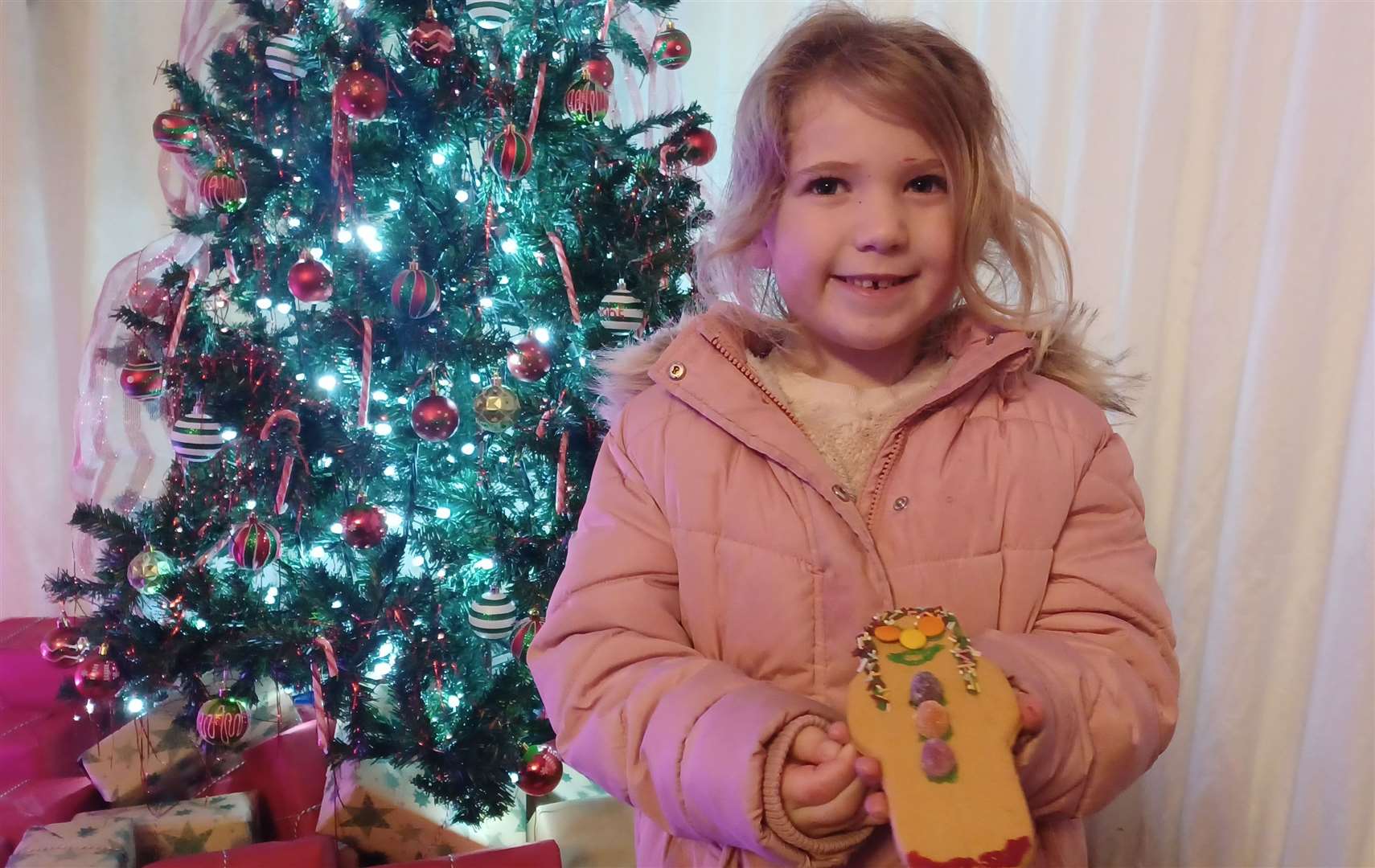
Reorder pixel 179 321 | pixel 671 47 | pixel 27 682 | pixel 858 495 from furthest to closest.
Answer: pixel 27 682, pixel 671 47, pixel 179 321, pixel 858 495

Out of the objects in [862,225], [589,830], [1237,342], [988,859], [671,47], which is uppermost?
[671,47]

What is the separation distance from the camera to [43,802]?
1321 mm

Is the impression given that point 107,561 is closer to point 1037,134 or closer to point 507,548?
point 507,548

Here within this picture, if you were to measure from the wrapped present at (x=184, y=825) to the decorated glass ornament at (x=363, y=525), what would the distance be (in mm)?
502

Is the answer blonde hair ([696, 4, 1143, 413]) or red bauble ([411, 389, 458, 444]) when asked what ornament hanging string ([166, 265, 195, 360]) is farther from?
blonde hair ([696, 4, 1143, 413])

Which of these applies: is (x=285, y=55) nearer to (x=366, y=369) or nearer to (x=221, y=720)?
(x=366, y=369)

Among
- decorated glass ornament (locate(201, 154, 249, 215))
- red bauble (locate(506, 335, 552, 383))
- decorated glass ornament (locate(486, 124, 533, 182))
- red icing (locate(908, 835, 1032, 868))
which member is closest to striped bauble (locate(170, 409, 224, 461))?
decorated glass ornament (locate(201, 154, 249, 215))

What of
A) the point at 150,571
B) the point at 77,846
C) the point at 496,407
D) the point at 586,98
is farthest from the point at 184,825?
the point at 586,98

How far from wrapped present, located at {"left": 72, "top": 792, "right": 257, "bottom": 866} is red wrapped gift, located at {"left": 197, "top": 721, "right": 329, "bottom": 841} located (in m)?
0.08

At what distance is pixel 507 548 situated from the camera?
115cm

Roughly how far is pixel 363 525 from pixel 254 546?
132mm

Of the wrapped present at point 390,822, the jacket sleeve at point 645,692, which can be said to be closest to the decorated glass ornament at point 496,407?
the jacket sleeve at point 645,692

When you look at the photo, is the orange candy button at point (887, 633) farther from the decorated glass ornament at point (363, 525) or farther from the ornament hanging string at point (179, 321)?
the ornament hanging string at point (179, 321)

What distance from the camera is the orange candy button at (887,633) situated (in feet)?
2.01
